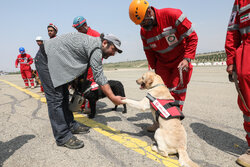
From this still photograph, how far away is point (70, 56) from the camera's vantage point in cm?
244

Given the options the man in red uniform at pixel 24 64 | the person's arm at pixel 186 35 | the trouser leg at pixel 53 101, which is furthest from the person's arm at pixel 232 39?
the man in red uniform at pixel 24 64

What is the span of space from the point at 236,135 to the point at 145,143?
160 centimetres

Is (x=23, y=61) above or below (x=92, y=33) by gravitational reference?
below

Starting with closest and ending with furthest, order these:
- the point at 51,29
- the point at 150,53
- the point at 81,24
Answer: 1. the point at 150,53
2. the point at 81,24
3. the point at 51,29

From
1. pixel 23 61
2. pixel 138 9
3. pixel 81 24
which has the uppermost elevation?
pixel 81 24

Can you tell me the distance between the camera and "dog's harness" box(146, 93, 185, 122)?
236 centimetres

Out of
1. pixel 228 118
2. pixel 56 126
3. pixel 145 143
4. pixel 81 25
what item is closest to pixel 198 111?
pixel 228 118

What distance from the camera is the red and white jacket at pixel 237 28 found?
6.43ft

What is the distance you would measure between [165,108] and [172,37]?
129 cm

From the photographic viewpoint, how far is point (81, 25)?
4.16 metres

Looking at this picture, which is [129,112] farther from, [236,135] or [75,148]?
[236,135]

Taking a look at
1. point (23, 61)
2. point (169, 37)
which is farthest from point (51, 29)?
point (23, 61)

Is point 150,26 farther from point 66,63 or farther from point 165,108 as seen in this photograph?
point 66,63

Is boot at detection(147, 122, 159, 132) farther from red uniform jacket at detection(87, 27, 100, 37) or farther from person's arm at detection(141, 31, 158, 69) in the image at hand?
red uniform jacket at detection(87, 27, 100, 37)
